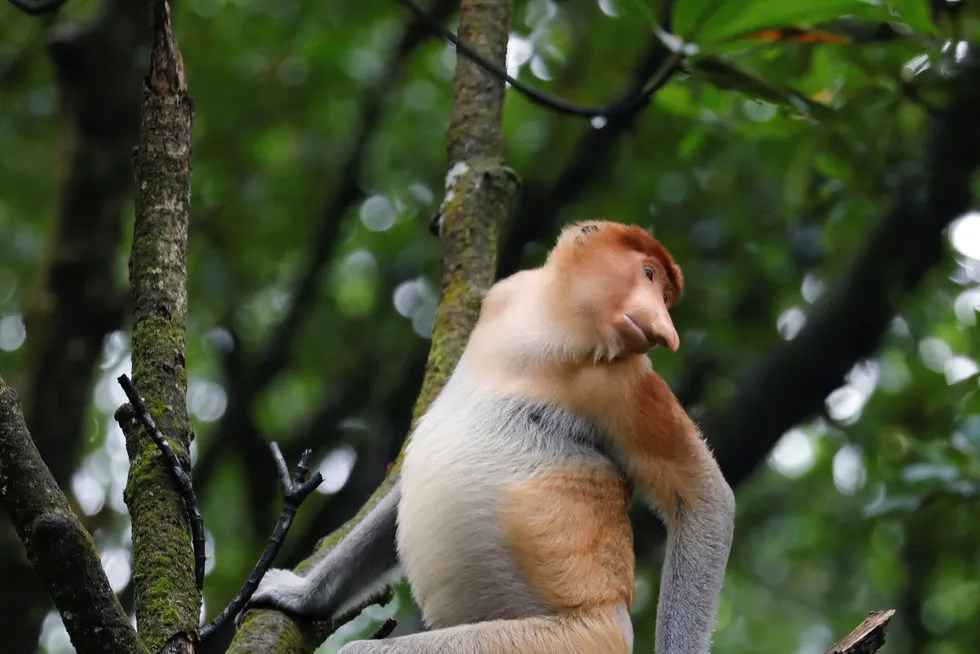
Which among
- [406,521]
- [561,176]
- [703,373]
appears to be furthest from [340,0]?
[406,521]

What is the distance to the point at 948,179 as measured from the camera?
4.79 m

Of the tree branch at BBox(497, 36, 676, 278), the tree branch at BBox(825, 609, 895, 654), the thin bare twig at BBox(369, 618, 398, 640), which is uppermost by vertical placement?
the tree branch at BBox(497, 36, 676, 278)

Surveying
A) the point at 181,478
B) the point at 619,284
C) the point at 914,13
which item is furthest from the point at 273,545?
the point at 914,13

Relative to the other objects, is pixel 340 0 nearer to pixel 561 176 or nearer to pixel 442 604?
pixel 561 176

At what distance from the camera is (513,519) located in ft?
8.04

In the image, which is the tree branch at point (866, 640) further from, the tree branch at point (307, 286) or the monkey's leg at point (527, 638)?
the tree branch at point (307, 286)

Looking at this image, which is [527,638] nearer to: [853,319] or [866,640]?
[866,640]

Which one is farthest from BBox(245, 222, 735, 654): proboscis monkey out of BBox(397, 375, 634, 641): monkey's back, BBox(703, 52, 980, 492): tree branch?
BBox(703, 52, 980, 492): tree branch

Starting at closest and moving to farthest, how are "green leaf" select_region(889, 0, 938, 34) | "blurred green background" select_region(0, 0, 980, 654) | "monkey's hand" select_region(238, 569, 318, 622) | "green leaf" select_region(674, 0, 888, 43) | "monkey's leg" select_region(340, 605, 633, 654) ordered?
"monkey's leg" select_region(340, 605, 633, 654), "monkey's hand" select_region(238, 569, 318, 622), "green leaf" select_region(674, 0, 888, 43), "green leaf" select_region(889, 0, 938, 34), "blurred green background" select_region(0, 0, 980, 654)

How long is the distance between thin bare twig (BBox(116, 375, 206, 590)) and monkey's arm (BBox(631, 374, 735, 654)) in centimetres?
109

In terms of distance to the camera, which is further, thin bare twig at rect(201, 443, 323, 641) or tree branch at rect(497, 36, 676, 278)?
tree branch at rect(497, 36, 676, 278)

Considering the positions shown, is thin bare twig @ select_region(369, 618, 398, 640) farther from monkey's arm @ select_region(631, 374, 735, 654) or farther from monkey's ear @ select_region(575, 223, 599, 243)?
monkey's ear @ select_region(575, 223, 599, 243)

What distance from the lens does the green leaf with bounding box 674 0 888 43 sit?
2.84 meters

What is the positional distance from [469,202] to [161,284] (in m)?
1.37
